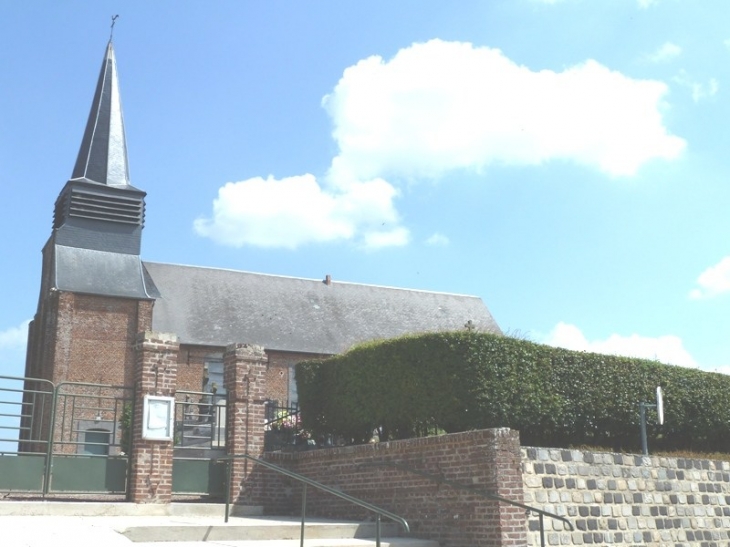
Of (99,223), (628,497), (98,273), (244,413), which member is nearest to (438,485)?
(628,497)

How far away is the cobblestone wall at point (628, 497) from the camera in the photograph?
1031 cm

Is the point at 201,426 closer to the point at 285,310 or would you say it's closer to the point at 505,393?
the point at 505,393

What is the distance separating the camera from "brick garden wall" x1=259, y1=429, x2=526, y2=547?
9.70 meters

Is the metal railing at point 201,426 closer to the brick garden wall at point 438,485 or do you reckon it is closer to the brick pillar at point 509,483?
the brick garden wall at point 438,485

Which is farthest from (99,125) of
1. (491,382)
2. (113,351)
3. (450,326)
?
(491,382)

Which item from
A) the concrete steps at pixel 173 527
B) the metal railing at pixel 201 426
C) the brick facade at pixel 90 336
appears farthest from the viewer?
the brick facade at pixel 90 336

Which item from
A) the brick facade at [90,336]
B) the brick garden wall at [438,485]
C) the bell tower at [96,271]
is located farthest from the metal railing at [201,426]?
the bell tower at [96,271]

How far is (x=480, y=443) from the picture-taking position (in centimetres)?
994

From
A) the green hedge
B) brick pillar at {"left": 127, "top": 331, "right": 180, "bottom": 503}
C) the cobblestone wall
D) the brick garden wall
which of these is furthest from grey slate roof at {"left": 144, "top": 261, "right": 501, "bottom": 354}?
brick pillar at {"left": 127, "top": 331, "right": 180, "bottom": 503}

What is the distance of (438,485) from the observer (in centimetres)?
1042

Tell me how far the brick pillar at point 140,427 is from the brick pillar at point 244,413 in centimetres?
105

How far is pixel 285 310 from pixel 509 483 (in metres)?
24.7

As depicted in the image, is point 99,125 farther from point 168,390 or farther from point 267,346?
point 168,390

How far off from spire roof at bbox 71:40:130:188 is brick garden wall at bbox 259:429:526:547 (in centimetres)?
2072
